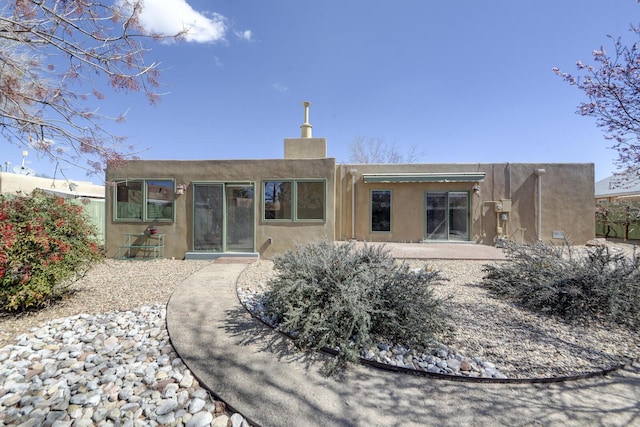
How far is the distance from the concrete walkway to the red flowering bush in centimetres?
256

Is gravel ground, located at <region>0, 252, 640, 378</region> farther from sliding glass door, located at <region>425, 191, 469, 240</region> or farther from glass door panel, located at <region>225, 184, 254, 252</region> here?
sliding glass door, located at <region>425, 191, 469, 240</region>

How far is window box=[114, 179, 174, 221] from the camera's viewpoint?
27.4ft

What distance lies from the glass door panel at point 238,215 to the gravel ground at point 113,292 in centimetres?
123

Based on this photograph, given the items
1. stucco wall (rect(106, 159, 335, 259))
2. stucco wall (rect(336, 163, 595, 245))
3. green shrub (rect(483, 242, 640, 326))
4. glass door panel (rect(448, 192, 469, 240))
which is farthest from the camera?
glass door panel (rect(448, 192, 469, 240))

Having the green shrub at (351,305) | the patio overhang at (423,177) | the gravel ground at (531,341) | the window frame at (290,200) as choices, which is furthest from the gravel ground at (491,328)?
the patio overhang at (423,177)

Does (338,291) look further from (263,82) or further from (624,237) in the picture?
(624,237)

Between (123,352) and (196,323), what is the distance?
32.8 inches

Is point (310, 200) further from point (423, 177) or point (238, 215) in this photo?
point (423, 177)

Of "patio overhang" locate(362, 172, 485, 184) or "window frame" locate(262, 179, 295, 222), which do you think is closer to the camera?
"window frame" locate(262, 179, 295, 222)

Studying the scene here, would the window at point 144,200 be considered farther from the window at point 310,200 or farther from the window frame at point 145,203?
the window at point 310,200

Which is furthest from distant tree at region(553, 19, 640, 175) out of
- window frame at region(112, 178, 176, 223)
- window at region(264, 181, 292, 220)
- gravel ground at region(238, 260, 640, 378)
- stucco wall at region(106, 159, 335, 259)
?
window frame at region(112, 178, 176, 223)

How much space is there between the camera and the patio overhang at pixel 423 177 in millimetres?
10078

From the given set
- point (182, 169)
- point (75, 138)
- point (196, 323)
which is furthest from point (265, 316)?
point (182, 169)

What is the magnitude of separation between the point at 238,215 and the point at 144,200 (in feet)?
9.77
